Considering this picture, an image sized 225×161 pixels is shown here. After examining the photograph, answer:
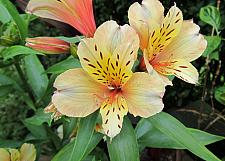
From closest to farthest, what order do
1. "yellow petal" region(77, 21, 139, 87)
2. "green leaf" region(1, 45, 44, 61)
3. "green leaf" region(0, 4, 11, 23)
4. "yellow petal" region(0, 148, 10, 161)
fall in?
"yellow petal" region(77, 21, 139, 87), "green leaf" region(1, 45, 44, 61), "yellow petal" region(0, 148, 10, 161), "green leaf" region(0, 4, 11, 23)

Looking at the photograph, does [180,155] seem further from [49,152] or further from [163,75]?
[163,75]

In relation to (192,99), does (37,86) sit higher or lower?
higher

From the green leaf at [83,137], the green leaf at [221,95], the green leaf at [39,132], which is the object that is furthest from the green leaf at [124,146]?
the green leaf at [39,132]

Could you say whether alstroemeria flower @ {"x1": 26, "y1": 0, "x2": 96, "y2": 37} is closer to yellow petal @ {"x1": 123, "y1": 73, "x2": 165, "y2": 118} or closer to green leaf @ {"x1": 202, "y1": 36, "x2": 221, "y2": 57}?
yellow petal @ {"x1": 123, "y1": 73, "x2": 165, "y2": 118}

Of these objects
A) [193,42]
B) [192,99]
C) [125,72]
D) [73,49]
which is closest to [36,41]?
[73,49]

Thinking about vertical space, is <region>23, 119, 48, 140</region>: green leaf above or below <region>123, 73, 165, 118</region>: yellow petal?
below

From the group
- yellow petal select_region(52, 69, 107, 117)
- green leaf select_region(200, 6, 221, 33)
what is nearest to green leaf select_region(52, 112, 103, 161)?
yellow petal select_region(52, 69, 107, 117)

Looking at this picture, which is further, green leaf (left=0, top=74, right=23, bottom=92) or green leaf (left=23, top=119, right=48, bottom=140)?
green leaf (left=23, top=119, right=48, bottom=140)

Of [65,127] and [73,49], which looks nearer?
[73,49]
